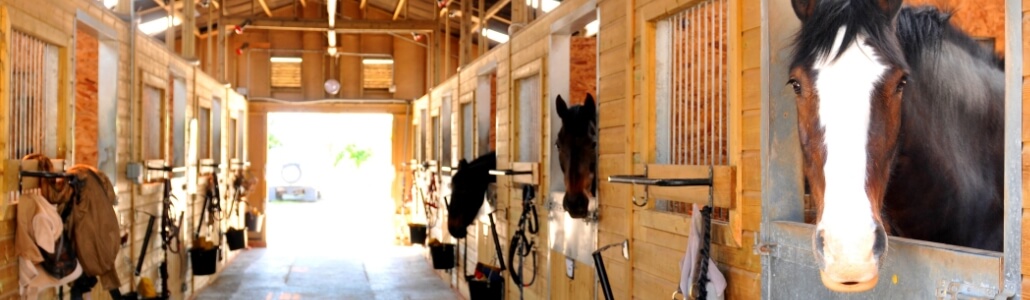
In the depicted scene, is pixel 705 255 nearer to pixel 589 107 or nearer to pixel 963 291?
pixel 963 291

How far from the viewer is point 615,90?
4.12 metres

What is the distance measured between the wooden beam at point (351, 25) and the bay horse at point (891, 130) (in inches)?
423

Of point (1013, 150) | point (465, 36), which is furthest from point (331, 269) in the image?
point (1013, 150)

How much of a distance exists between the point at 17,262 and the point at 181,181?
3.85 meters

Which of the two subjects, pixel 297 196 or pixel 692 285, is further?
pixel 297 196

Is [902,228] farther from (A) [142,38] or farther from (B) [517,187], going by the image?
(A) [142,38]

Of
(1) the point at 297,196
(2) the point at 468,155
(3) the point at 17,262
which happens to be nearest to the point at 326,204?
(1) the point at 297,196

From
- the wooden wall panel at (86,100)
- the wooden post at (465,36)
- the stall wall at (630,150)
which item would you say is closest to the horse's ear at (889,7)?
the stall wall at (630,150)

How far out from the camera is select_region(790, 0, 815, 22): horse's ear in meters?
2.23

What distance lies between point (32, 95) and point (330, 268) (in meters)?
→ 6.46

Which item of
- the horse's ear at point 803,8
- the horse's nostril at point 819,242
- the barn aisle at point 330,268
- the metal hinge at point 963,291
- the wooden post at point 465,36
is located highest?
the wooden post at point 465,36

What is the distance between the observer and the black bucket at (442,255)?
29.1ft

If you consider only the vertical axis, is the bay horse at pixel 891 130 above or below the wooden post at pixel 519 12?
below

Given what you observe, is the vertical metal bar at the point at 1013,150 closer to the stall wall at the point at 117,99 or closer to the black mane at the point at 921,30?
the black mane at the point at 921,30
